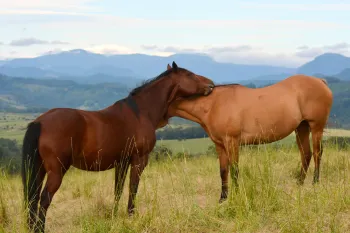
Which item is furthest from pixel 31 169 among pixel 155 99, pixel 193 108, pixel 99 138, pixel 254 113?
pixel 254 113

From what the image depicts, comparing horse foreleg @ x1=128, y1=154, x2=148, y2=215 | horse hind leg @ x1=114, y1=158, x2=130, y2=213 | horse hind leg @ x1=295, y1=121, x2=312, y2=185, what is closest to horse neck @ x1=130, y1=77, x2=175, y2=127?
horse foreleg @ x1=128, y1=154, x2=148, y2=215

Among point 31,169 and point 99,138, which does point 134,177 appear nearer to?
point 99,138

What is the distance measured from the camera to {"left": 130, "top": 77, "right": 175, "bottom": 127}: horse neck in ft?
20.7

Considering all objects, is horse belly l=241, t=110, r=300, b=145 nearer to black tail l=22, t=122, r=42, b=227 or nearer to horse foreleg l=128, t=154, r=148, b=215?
horse foreleg l=128, t=154, r=148, b=215

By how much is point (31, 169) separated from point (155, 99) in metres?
2.22

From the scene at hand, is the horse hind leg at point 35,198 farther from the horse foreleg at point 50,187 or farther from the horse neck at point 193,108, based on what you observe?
the horse neck at point 193,108

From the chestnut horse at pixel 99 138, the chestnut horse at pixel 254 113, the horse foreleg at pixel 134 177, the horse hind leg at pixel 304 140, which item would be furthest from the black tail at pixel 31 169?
the horse hind leg at pixel 304 140

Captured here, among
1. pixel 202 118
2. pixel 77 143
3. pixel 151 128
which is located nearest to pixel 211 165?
pixel 202 118

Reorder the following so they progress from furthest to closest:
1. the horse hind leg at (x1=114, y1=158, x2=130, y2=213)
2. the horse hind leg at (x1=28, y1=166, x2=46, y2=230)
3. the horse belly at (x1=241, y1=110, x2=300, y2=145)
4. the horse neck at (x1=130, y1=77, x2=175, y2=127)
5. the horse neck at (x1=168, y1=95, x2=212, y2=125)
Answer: the horse neck at (x1=168, y1=95, x2=212, y2=125) → the horse belly at (x1=241, y1=110, x2=300, y2=145) → the horse neck at (x1=130, y1=77, x2=175, y2=127) → the horse hind leg at (x1=114, y1=158, x2=130, y2=213) → the horse hind leg at (x1=28, y1=166, x2=46, y2=230)

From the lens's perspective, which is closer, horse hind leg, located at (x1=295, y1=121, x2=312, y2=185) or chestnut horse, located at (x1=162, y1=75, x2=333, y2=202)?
chestnut horse, located at (x1=162, y1=75, x2=333, y2=202)

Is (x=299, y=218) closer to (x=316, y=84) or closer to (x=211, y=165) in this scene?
(x=316, y=84)

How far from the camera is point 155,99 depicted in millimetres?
6457

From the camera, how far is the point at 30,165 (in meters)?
5.04

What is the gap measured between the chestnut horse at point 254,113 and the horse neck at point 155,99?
569mm
